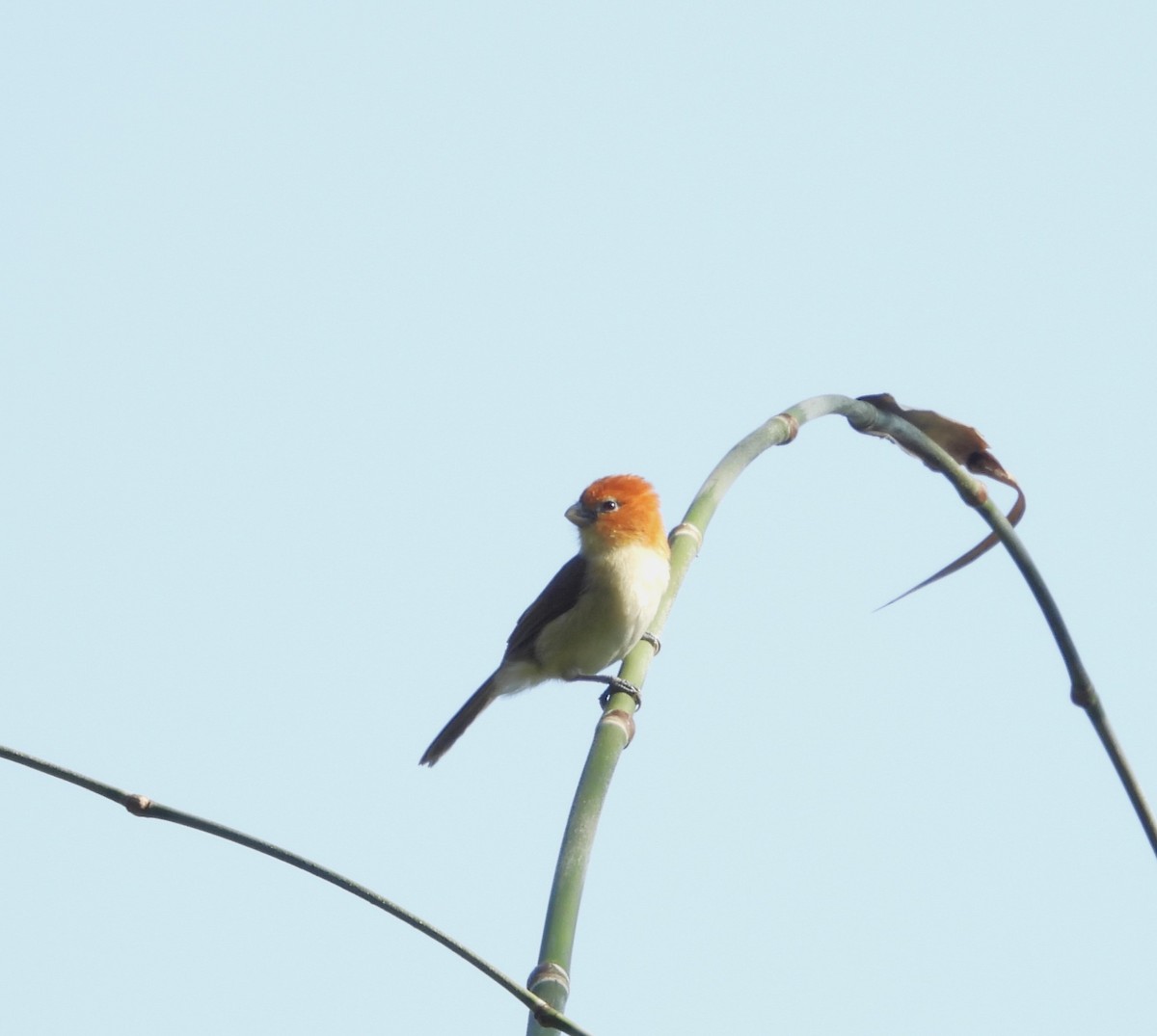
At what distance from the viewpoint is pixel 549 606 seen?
6398 millimetres

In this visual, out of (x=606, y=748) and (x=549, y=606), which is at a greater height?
(x=549, y=606)

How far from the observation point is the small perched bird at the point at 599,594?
6090 millimetres

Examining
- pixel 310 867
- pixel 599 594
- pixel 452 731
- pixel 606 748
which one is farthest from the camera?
pixel 452 731

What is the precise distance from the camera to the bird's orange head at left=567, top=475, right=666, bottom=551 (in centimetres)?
632

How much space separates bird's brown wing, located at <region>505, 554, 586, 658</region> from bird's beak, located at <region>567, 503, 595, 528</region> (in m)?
0.16

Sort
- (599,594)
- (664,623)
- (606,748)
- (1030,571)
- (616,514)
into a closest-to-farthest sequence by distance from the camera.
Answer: (606,748) < (1030,571) < (664,623) < (599,594) < (616,514)

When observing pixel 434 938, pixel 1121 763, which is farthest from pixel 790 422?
pixel 434 938

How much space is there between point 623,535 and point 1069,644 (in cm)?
321

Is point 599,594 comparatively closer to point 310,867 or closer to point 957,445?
point 957,445

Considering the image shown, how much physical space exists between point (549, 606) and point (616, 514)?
1.60 feet

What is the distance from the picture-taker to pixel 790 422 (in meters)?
3.81

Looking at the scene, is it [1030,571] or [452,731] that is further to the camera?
[452,731]

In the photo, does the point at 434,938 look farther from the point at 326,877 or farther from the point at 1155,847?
the point at 1155,847

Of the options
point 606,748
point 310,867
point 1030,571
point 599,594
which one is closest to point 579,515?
point 599,594
